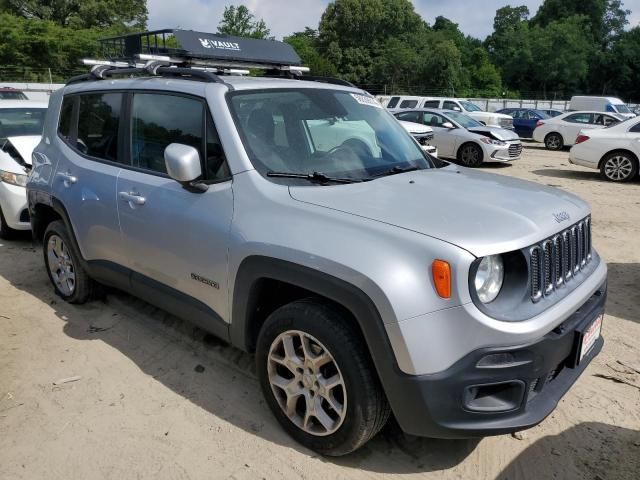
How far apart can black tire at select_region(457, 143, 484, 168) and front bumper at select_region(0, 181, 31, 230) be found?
1059 cm

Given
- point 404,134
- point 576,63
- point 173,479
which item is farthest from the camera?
point 576,63

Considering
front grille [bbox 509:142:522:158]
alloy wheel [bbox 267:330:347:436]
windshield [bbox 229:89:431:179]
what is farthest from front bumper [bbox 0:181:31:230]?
front grille [bbox 509:142:522:158]

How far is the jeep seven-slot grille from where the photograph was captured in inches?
96.3

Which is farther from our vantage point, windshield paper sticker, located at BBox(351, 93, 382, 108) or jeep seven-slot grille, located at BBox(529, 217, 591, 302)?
windshield paper sticker, located at BBox(351, 93, 382, 108)

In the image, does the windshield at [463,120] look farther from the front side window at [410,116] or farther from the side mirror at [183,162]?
the side mirror at [183,162]

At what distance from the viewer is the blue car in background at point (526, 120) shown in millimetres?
22812

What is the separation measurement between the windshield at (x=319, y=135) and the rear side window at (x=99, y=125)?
4.06 feet

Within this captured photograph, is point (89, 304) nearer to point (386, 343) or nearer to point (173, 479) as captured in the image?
point (173, 479)

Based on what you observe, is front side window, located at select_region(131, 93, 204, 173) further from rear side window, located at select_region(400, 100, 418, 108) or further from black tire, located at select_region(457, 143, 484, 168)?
rear side window, located at select_region(400, 100, 418, 108)

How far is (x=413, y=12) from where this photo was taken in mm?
75438

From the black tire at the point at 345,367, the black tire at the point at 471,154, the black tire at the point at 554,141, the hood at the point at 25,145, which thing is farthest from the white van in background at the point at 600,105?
the black tire at the point at 345,367

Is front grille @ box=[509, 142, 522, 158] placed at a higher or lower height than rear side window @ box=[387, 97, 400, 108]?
lower

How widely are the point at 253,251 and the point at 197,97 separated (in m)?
1.11

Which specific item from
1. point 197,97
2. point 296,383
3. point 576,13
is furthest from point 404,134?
point 576,13
